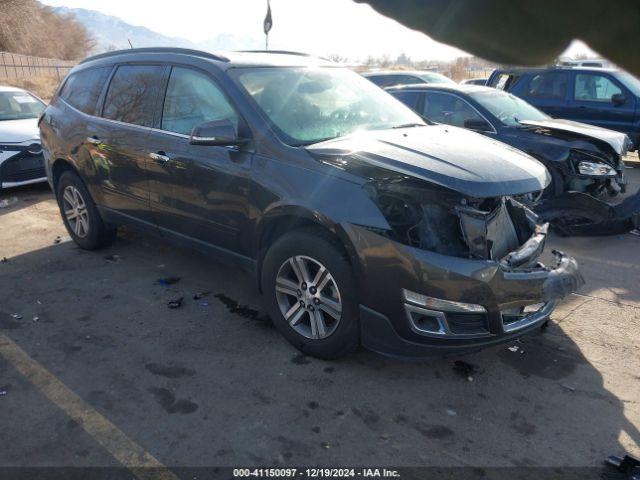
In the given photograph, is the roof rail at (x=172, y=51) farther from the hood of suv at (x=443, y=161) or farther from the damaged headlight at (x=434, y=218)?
the damaged headlight at (x=434, y=218)

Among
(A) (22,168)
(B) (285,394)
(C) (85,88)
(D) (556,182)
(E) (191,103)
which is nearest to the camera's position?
(B) (285,394)

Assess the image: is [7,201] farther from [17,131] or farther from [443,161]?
[443,161]

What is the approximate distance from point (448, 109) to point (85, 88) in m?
4.64

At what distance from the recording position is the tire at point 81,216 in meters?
5.32

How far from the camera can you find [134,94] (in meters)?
4.64

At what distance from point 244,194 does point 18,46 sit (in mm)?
48883

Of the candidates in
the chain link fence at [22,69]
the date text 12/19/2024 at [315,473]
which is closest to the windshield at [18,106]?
the date text 12/19/2024 at [315,473]

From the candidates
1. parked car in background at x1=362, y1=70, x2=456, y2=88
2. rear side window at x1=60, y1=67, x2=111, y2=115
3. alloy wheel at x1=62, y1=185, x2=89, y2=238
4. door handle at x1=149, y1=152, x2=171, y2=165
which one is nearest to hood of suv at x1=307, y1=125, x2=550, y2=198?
door handle at x1=149, y1=152, x2=171, y2=165

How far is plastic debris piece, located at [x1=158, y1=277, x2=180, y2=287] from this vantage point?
15.5ft

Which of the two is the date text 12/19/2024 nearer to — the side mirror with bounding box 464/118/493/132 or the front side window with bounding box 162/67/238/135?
the front side window with bounding box 162/67/238/135

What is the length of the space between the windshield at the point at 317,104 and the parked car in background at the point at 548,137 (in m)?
2.83

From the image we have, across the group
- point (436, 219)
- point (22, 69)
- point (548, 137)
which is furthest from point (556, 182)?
point (22, 69)

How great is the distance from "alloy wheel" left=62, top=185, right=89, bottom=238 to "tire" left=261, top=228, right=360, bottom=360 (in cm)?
276

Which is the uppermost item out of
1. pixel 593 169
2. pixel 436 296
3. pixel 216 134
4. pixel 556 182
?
pixel 216 134
